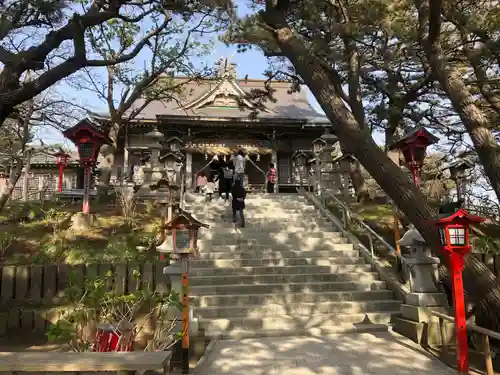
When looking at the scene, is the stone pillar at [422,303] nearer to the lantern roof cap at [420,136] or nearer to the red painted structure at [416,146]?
the red painted structure at [416,146]

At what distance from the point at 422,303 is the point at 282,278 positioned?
9.69 ft

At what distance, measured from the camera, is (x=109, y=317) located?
16.8 feet

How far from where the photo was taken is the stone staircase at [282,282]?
6875 mm

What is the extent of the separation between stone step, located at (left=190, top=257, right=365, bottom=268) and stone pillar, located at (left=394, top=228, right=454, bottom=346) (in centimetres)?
244

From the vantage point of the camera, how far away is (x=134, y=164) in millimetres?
21000

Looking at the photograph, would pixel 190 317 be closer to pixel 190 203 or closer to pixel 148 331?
pixel 148 331

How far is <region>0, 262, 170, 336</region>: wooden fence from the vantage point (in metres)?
7.00

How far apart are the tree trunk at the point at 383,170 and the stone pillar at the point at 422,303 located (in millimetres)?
706

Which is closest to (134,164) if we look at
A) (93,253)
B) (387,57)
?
(93,253)

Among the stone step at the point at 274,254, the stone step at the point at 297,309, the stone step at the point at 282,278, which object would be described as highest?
the stone step at the point at 274,254

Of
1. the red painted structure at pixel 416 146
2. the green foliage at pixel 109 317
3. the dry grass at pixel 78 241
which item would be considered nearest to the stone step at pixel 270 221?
the dry grass at pixel 78 241

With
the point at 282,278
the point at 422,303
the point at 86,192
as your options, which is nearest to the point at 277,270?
the point at 282,278

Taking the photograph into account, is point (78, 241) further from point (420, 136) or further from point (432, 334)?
point (420, 136)

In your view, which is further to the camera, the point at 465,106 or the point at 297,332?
the point at 465,106
